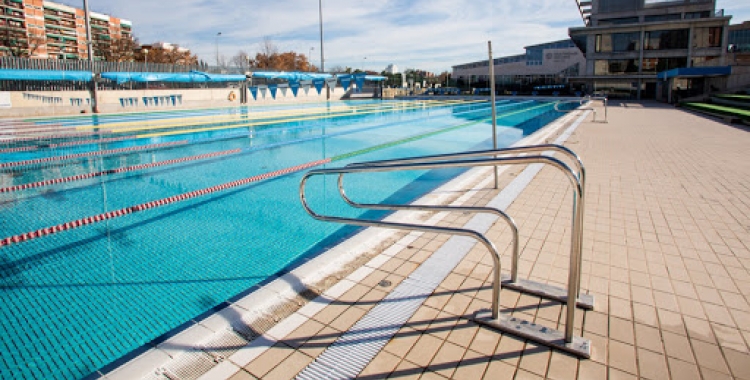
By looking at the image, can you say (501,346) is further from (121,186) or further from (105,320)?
(121,186)

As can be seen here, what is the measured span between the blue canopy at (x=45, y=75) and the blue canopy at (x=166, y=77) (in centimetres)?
88

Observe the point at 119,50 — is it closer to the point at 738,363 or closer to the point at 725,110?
the point at 725,110

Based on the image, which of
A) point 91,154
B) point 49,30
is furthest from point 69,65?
point 49,30

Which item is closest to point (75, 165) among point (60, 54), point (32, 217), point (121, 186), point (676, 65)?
point (121, 186)

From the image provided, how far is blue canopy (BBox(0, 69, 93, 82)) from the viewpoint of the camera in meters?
16.7

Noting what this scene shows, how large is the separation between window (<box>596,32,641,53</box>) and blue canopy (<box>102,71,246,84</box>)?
3178cm

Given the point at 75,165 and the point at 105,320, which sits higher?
the point at 75,165

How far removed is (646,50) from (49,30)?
100m

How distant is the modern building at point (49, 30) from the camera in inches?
2253

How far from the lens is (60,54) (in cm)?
7156

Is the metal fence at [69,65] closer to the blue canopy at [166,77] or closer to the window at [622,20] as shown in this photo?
the blue canopy at [166,77]

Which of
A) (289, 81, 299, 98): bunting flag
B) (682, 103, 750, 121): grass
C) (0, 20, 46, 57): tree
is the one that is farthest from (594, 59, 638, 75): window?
(0, 20, 46, 57): tree

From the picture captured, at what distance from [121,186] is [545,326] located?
6.86 metres

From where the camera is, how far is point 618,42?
123ft
